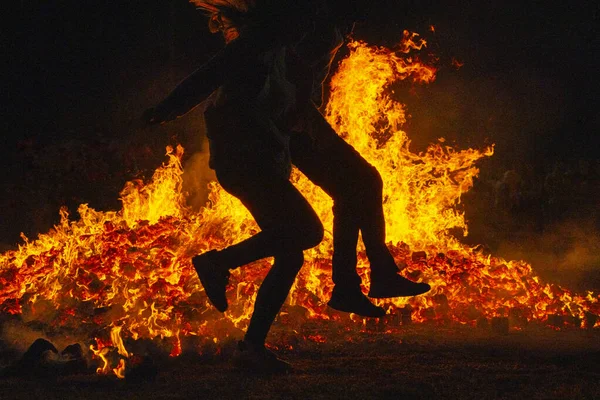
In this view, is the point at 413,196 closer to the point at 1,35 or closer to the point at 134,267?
the point at 134,267

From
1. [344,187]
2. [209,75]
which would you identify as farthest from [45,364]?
[344,187]

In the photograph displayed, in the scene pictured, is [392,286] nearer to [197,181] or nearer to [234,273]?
[234,273]

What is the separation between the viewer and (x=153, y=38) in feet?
35.6

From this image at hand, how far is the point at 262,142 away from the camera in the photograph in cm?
375

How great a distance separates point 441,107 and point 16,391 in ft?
26.4

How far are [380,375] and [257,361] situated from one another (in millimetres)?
631

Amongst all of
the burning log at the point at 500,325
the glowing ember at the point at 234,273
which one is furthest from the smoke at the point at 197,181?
the burning log at the point at 500,325

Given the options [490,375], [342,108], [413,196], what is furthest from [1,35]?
[490,375]

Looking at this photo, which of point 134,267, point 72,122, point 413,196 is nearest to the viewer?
point 134,267

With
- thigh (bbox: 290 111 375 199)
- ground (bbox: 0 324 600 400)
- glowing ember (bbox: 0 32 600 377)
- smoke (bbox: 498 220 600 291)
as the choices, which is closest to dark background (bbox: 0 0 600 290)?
smoke (bbox: 498 220 600 291)

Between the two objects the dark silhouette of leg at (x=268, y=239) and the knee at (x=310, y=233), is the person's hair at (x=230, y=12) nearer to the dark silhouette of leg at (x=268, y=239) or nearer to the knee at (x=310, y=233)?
the dark silhouette of leg at (x=268, y=239)

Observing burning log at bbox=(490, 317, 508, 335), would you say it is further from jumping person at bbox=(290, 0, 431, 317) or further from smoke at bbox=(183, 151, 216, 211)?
smoke at bbox=(183, 151, 216, 211)

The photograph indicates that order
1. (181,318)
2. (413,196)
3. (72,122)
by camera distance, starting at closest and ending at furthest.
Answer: (181,318), (413,196), (72,122)

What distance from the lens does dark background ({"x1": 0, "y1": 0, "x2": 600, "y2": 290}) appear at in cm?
995
